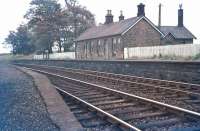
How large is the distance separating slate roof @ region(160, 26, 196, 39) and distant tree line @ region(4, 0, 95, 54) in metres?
22.1

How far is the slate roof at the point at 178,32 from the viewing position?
5527 cm

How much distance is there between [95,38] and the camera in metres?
53.9

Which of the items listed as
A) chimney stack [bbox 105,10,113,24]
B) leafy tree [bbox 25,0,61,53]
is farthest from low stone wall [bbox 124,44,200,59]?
leafy tree [bbox 25,0,61,53]

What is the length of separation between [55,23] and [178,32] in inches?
1031

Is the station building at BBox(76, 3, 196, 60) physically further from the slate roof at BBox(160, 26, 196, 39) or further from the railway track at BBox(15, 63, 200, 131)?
the railway track at BBox(15, 63, 200, 131)

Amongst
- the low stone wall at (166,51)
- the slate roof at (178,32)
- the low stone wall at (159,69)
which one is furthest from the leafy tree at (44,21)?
the low stone wall at (159,69)

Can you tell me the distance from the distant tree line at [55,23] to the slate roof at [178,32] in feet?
72.5

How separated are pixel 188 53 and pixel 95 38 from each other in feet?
74.1

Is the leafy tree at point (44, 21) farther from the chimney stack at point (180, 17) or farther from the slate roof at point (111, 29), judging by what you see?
the chimney stack at point (180, 17)

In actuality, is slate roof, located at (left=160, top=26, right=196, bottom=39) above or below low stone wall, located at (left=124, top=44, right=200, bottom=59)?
above

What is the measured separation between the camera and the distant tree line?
6850 cm

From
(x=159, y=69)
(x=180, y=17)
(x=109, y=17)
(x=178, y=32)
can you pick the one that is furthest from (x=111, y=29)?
(x=159, y=69)

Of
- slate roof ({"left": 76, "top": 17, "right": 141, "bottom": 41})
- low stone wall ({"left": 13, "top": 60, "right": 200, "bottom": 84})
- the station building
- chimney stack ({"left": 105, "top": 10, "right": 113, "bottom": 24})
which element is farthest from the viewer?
chimney stack ({"left": 105, "top": 10, "right": 113, "bottom": 24})

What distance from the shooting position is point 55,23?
6938 centimetres
